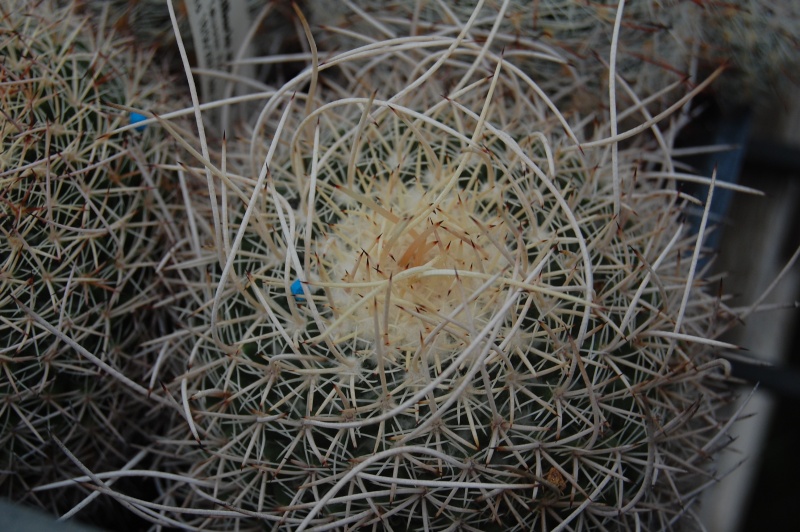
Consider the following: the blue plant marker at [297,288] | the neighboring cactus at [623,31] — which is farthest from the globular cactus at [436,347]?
the neighboring cactus at [623,31]

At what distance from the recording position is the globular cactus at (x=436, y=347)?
55 cm

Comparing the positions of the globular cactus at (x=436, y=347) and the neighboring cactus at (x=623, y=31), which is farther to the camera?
the neighboring cactus at (x=623, y=31)

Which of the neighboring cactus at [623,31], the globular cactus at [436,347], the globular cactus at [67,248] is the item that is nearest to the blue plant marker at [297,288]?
the globular cactus at [436,347]

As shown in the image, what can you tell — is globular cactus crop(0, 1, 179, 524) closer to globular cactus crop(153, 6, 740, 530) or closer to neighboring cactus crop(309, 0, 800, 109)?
globular cactus crop(153, 6, 740, 530)

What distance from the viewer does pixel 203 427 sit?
0.66 metres

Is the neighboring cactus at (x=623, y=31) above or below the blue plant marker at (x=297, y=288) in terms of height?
above

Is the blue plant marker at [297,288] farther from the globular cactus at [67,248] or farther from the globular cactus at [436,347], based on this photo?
the globular cactus at [67,248]

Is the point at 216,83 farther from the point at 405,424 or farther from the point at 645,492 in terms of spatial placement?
the point at 645,492

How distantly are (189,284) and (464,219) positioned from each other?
24cm

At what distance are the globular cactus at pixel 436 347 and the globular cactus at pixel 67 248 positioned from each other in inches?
2.6

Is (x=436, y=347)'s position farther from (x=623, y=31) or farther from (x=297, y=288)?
(x=623, y=31)

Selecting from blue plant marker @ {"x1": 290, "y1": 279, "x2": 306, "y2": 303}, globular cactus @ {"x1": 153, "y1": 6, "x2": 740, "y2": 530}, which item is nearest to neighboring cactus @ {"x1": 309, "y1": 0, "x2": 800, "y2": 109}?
globular cactus @ {"x1": 153, "y1": 6, "x2": 740, "y2": 530}

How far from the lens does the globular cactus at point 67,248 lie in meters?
0.61

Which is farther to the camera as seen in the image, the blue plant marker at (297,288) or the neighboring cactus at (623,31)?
the neighboring cactus at (623,31)
